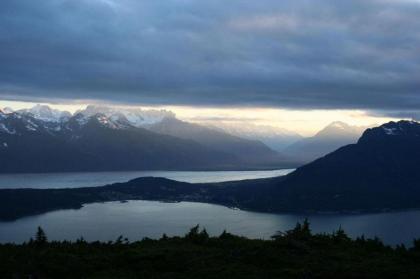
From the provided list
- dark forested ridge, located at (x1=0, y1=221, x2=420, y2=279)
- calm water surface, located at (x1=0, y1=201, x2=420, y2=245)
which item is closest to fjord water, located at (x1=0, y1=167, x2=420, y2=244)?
calm water surface, located at (x1=0, y1=201, x2=420, y2=245)

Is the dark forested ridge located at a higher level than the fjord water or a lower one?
higher

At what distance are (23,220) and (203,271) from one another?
180m

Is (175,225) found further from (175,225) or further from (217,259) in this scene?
(217,259)

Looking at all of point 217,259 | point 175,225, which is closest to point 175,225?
point 175,225

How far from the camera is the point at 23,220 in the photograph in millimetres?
189500

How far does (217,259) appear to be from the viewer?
25609mm

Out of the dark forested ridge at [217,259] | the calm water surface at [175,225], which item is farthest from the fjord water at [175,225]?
the dark forested ridge at [217,259]

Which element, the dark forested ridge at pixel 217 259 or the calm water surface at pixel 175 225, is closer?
the dark forested ridge at pixel 217 259

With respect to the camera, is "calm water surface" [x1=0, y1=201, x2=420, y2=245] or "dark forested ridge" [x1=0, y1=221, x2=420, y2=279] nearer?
"dark forested ridge" [x1=0, y1=221, x2=420, y2=279]

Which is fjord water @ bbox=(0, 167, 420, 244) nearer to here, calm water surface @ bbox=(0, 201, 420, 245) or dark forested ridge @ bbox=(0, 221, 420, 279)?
calm water surface @ bbox=(0, 201, 420, 245)

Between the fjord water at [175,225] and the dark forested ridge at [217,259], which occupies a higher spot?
the dark forested ridge at [217,259]

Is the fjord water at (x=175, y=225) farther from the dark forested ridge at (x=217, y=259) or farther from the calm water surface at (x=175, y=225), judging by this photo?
the dark forested ridge at (x=217, y=259)

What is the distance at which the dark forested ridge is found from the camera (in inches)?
910

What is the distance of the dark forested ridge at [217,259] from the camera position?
75.9 feet
